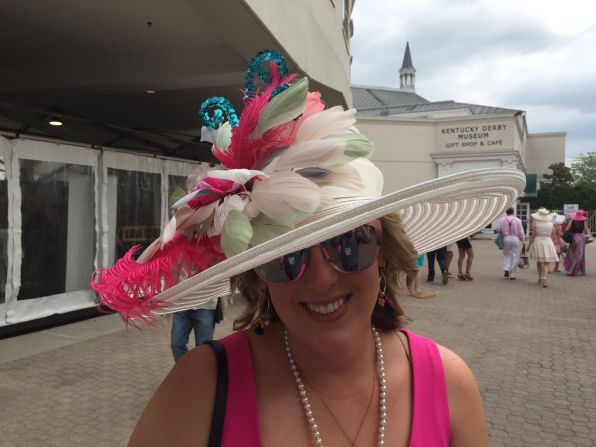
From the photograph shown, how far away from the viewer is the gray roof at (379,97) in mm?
54531

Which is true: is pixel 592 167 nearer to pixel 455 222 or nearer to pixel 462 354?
pixel 462 354

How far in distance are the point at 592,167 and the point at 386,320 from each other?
208 ft

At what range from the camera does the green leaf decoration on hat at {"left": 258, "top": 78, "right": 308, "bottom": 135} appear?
1.15 m

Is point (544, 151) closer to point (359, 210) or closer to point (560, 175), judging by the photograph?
point (560, 175)

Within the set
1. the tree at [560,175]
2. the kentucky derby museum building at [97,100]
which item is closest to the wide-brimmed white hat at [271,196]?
the kentucky derby museum building at [97,100]

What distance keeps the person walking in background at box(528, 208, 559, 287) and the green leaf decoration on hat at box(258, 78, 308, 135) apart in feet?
35.4

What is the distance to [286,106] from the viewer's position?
1.17 meters

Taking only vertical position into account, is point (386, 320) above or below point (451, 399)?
above

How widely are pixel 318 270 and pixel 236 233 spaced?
219 millimetres

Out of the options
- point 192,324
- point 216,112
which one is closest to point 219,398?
point 216,112

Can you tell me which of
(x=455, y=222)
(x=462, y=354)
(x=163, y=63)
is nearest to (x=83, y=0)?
(x=163, y=63)

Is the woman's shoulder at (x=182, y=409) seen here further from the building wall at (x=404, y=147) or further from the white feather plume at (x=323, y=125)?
the building wall at (x=404, y=147)

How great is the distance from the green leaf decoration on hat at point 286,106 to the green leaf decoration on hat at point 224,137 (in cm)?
22

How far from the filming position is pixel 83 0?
5.85 m
